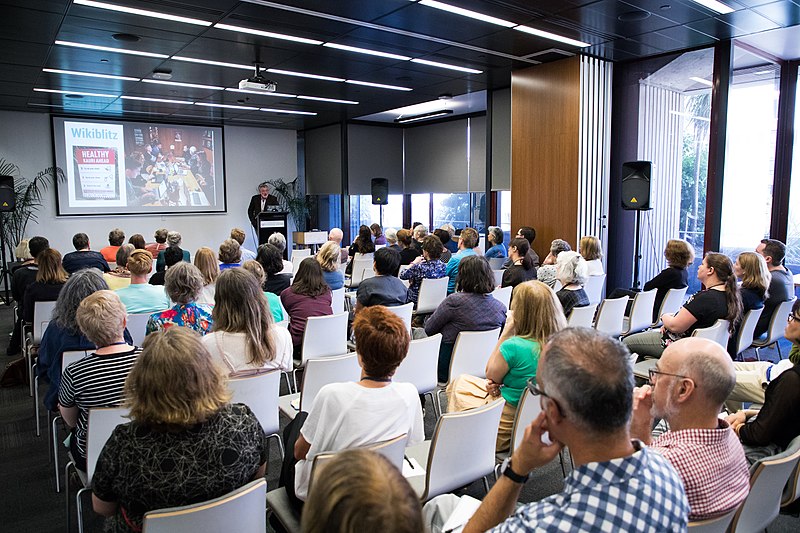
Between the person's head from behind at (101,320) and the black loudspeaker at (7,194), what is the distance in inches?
370

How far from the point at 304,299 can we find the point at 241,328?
4.75 feet

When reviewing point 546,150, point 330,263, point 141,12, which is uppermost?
point 141,12

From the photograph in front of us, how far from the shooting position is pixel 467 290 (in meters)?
4.28

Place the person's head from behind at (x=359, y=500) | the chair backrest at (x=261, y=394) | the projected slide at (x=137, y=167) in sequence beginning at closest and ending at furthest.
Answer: the person's head from behind at (x=359, y=500) → the chair backrest at (x=261, y=394) → the projected slide at (x=137, y=167)

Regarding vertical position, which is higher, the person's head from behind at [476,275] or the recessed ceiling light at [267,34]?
the recessed ceiling light at [267,34]

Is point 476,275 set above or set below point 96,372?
above

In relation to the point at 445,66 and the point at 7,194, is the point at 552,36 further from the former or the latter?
the point at 7,194

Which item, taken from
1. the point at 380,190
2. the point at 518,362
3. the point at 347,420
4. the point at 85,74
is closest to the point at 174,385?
the point at 347,420

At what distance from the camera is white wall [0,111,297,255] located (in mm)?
11586

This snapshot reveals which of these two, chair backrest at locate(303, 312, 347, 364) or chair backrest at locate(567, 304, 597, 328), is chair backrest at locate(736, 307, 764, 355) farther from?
chair backrest at locate(303, 312, 347, 364)

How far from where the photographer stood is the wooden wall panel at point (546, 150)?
780 cm

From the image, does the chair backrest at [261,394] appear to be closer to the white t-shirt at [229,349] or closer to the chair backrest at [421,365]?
the white t-shirt at [229,349]

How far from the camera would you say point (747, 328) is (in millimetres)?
4934

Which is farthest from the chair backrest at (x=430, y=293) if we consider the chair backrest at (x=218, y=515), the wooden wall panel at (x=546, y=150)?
the chair backrest at (x=218, y=515)
